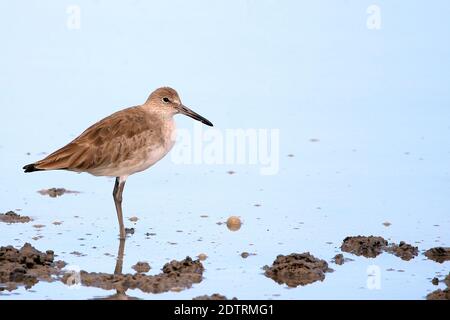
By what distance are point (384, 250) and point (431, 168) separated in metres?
3.59

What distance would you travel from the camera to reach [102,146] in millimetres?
13750

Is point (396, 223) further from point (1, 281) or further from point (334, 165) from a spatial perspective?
point (1, 281)

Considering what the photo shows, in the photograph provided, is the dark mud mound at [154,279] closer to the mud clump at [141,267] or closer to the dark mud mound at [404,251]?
the mud clump at [141,267]

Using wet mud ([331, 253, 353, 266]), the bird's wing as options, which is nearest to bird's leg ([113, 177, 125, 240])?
the bird's wing

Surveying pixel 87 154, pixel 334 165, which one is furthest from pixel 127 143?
pixel 334 165

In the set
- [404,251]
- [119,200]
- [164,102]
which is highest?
[164,102]

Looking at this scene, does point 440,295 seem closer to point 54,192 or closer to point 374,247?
point 374,247

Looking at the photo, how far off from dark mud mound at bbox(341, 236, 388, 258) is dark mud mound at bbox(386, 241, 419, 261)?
11cm

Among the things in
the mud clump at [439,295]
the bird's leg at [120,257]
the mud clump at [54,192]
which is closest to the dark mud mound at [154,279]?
the bird's leg at [120,257]

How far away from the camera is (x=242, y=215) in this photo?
14266mm

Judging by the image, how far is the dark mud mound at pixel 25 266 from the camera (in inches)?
456

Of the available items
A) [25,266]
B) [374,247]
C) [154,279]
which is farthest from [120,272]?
[374,247]

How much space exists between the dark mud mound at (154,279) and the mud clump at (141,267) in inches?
9.8

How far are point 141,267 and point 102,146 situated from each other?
2126mm
